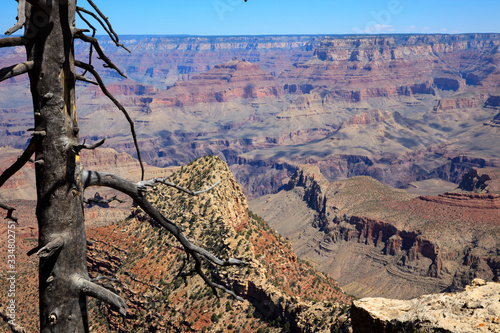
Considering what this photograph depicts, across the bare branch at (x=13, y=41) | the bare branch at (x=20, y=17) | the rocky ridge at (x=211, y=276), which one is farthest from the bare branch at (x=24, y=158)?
the rocky ridge at (x=211, y=276)

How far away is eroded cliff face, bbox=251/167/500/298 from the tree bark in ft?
225

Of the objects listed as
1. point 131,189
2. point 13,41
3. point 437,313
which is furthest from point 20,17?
point 437,313

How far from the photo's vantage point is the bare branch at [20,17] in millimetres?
3838

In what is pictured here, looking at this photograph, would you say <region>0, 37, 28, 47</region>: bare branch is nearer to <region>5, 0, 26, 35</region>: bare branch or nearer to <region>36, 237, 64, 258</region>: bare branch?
<region>5, 0, 26, 35</region>: bare branch

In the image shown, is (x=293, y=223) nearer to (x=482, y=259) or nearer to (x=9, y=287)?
(x=482, y=259)

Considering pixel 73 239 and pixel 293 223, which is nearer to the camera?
pixel 73 239

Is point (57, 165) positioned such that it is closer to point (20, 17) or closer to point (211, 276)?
point (20, 17)

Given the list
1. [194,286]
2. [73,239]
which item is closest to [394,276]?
[194,286]

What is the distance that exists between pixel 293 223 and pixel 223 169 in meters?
90.5

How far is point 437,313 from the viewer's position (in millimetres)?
5723

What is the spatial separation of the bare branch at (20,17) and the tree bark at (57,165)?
77 mm

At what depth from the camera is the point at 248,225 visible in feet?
119

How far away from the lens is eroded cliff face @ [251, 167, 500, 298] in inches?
3056

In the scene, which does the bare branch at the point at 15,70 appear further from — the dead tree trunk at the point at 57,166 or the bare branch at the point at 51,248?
the bare branch at the point at 51,248
